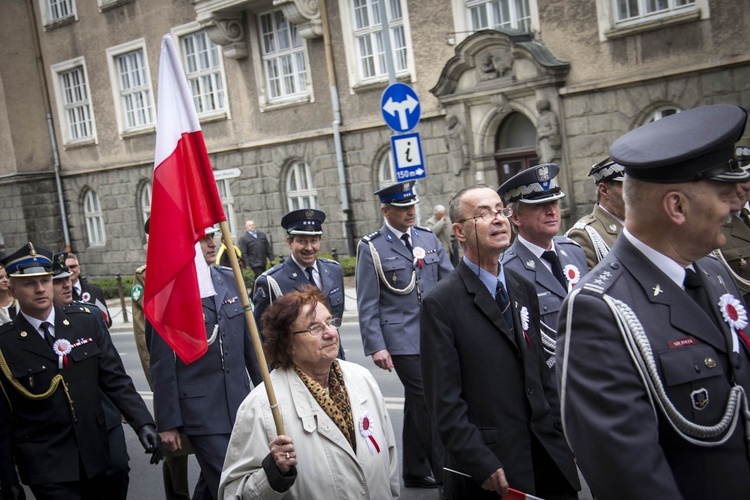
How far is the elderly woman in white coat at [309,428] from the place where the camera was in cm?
383

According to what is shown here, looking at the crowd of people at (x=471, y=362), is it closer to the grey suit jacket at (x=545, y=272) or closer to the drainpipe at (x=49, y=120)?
the grey suit jacket at (x=545, y=272)

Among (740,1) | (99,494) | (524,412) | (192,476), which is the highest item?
(740,1)

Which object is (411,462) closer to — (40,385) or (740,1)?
(40,385)

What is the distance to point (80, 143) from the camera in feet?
105

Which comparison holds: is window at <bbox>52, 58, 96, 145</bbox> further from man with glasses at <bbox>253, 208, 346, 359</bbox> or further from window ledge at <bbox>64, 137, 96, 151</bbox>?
man with glasses at <bbox>253, 208, 346, 359</bbox>

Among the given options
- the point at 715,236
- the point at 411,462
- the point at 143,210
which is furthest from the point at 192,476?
the point at 143,210

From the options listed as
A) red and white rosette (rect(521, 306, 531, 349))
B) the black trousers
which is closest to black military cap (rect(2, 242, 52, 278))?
the black trousers

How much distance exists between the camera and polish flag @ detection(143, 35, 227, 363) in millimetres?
4172

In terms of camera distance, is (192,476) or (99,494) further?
(192,476)

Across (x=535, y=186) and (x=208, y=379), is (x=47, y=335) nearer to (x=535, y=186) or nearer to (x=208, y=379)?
(x=208, y=379)

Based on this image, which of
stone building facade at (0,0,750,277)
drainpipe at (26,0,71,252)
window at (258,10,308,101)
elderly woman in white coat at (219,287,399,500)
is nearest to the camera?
elderly woman in white coat at (219,287,399,500)

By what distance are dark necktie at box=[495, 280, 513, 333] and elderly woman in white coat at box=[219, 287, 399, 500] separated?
70cm

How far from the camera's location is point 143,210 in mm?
30500

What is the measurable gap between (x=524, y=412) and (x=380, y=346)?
9.68ft
